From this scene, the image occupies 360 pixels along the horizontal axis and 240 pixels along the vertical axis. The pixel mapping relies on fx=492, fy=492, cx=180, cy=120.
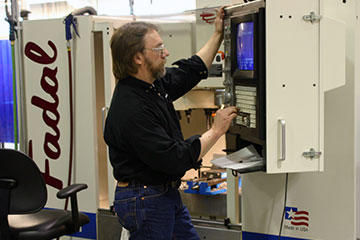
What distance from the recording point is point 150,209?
2027 millimetres

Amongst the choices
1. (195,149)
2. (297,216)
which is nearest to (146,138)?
(195,149)

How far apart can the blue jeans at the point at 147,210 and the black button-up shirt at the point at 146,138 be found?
1.8 inches

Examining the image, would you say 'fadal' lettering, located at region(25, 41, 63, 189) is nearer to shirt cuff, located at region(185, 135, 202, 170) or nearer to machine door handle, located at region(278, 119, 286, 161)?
shirt cuff, located at region(185, 135, 202, 170)

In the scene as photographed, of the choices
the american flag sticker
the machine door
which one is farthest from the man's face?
the american flag sticker

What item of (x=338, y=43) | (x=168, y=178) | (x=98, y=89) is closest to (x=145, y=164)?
(x=168, y=178)

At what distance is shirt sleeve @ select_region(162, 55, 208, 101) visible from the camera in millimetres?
2340

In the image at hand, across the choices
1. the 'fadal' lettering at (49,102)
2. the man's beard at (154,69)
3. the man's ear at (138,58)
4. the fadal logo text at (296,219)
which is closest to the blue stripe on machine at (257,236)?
the fadal logo text at (296,219)

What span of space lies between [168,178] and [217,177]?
3.60 feet

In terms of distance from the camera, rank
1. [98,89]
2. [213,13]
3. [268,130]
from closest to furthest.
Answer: [268,130] → [213,13] → [98,89]

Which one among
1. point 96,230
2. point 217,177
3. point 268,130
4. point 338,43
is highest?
point 338,43

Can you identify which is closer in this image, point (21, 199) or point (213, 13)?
point (21, 199)

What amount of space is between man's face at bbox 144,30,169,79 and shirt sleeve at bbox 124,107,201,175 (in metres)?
0.22

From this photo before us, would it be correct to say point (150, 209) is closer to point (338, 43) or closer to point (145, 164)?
point (145, 164)

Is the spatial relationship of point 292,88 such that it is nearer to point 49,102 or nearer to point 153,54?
point 153,54
